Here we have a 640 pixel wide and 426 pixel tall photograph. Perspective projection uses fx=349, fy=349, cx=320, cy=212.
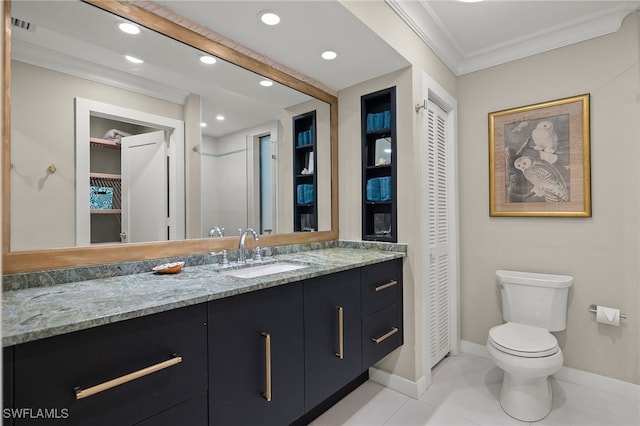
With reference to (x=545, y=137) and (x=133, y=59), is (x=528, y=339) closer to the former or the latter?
(x=545, y=137)

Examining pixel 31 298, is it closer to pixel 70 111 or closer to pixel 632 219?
pixel 70 111

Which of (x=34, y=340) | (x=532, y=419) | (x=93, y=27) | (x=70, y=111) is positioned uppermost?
(x=93, y=27)

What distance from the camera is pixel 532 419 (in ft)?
6.48

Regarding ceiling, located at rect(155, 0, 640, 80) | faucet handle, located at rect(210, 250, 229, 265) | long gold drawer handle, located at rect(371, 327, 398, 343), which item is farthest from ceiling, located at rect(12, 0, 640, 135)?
long gold drawer handle, located at rect(371, 327, 398, 343)

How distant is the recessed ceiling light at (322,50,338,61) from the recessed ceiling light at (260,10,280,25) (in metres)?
0.40

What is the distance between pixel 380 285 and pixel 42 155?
176 centimetres

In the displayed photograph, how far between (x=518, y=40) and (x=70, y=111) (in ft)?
9.35

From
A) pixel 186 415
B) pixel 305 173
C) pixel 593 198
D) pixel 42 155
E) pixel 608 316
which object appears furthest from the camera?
pixel 305 173

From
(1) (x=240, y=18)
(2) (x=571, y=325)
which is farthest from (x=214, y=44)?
(2) (x=571, y=325)

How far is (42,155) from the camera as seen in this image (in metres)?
1.38

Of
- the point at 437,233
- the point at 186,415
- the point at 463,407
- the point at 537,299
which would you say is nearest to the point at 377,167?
the point at 437,233

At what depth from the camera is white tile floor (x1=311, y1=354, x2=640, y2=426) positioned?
1.99 metres

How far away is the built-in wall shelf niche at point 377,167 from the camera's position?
244 cm

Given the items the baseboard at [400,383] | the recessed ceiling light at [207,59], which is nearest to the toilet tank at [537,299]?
the baseboard at [400,383]
